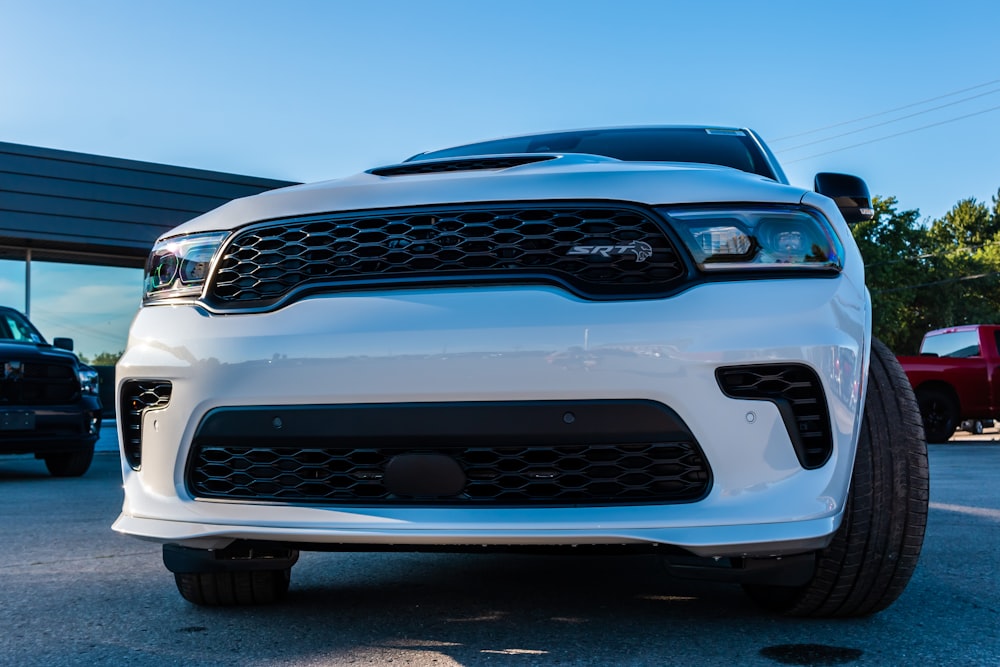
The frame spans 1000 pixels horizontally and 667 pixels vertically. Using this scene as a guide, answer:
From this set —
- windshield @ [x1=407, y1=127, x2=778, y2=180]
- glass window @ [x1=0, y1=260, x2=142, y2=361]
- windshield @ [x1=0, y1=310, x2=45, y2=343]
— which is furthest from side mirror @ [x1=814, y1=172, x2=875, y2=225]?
glass window @ [x1=0, y1=260, x2=142, y2=361]

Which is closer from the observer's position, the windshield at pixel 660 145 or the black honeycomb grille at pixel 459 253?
the black honeycomb grille at pixel 459 253

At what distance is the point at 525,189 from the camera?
250 cm

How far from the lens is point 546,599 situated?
3.13 m

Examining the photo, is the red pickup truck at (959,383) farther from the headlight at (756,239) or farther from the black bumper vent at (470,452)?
the black bumper vent at (470,452)

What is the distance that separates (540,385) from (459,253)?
40 centimetres

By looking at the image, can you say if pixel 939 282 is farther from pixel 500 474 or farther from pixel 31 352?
pixel 500 474

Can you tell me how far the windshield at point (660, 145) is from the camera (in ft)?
12.6

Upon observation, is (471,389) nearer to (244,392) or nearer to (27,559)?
(244,392)

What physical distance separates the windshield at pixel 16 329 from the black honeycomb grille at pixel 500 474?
687 cm

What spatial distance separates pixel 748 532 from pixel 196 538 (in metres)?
1.33

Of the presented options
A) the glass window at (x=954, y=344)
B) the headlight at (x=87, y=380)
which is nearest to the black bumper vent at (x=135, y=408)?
the headlight at (x=87, y=380)

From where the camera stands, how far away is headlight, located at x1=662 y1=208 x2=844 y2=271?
2383 mm

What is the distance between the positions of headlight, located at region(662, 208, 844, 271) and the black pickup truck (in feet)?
23.0

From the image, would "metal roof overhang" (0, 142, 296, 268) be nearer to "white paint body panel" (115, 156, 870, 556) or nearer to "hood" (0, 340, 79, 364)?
"hood" (0, 340, 79, 364)
